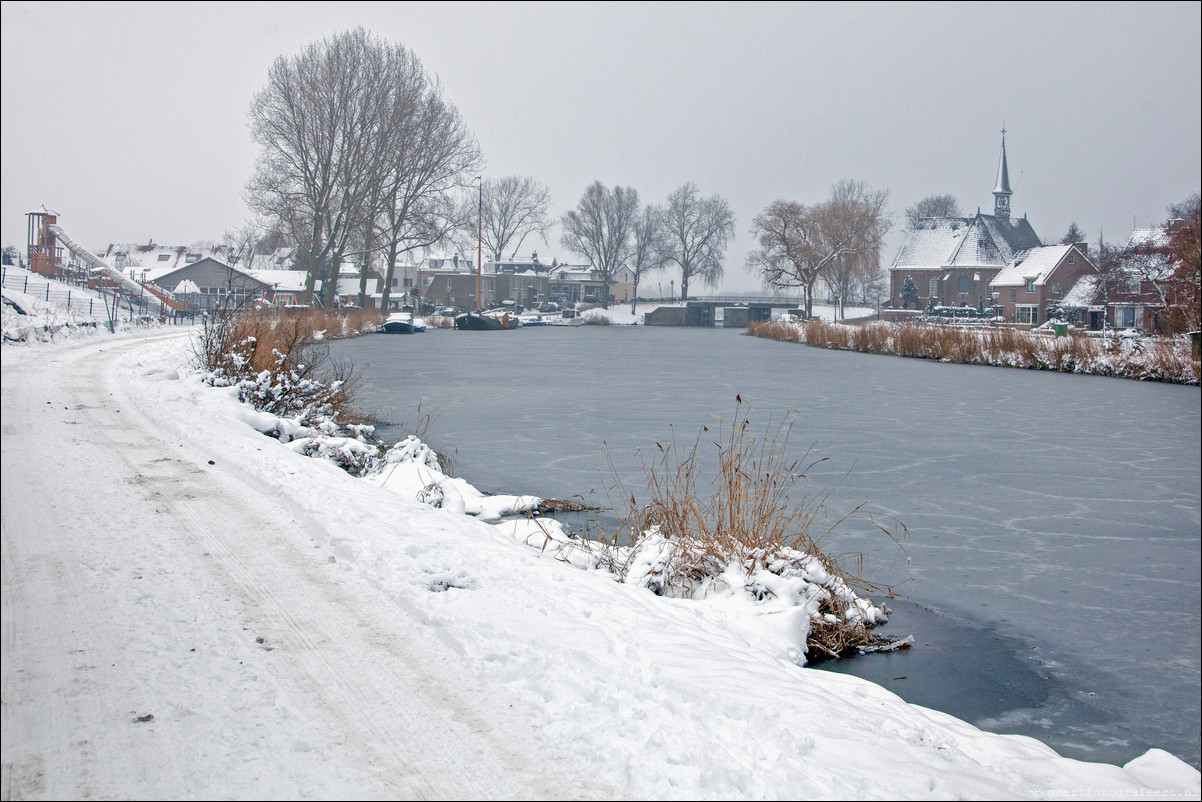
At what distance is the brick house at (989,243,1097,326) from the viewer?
63.4 metres

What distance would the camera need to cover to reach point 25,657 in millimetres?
3037

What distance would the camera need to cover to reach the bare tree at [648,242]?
97.2 m

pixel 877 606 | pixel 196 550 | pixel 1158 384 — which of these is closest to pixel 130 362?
pixel 196 550

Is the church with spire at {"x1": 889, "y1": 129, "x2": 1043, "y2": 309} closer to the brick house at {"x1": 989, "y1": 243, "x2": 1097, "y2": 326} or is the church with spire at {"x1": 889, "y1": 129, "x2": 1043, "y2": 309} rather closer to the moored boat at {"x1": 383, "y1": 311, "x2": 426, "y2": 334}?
the brick house at {"x1": 989, "y1": 243, "x2": 1097, "y2": 326}

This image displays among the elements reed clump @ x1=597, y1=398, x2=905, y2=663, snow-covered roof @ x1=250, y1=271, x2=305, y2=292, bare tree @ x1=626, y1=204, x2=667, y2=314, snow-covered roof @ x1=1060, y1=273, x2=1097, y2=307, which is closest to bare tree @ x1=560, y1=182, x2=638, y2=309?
bare tree @ x1=626, y1=204, x2=667, y2=314

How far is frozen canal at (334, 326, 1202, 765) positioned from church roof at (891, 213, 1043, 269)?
5497 centimetres

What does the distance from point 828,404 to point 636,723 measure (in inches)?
589

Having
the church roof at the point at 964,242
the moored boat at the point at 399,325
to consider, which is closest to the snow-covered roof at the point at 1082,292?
the church roof at the point at 964,242

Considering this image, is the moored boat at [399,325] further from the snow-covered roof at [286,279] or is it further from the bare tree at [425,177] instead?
the snow-covered roof at [286,279]

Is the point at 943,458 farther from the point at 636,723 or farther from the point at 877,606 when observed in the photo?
the point at 636,723

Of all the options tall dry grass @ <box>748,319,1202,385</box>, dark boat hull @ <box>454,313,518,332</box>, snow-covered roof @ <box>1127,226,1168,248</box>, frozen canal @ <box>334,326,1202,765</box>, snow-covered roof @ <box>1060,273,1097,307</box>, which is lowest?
frozen canal @ <box>334,326,1202,765</box>

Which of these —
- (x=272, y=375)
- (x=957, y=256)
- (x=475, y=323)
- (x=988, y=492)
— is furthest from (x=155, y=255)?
(x=988, y=492)

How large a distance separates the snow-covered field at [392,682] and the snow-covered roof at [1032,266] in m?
66.8

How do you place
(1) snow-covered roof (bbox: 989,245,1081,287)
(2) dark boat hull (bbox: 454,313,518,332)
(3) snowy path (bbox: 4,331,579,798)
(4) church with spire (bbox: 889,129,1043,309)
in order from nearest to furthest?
(3) snowy path (bbox: 4,331,579,798), (2) dark boat hull (bbox: 454,313,518,332), (1) snow-covered roof (bbox: 989,245,1081,287), (4) church with spire (bbox: 889,129,1043,309)
